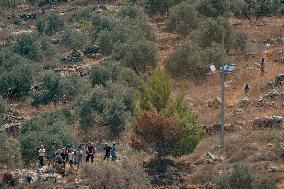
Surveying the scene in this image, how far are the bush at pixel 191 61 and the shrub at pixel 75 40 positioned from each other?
1287 centimetres

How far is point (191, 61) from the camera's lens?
141 feet

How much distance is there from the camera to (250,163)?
89.5 ft

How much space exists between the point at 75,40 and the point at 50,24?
723 cm

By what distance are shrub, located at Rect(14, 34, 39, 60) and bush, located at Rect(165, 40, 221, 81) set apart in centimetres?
1415

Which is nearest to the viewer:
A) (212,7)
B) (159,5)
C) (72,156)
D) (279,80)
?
(72,156)

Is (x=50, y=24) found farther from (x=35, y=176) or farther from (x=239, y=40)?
(x=35, y=176)

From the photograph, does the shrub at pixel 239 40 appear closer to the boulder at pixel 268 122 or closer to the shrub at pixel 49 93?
the shrub at pixel 49 93

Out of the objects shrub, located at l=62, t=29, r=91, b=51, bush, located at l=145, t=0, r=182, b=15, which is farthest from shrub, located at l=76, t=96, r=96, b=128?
bush, located at l=145, t=0, r=182, b=15

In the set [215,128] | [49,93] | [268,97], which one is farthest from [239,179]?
[49,93]

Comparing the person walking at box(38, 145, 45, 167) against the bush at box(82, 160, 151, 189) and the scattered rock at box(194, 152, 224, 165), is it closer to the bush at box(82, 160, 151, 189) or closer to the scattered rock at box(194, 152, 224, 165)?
the bush at box(82, 160, 151, 189)

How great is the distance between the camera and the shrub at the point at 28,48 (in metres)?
Result: 52.9

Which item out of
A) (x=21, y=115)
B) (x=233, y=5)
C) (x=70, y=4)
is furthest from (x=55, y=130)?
(x=70, y=4)

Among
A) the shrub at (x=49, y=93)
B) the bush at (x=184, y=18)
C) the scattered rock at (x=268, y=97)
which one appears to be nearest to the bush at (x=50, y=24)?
the bush at (x=184, y=18)

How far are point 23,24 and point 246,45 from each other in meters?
27.1
